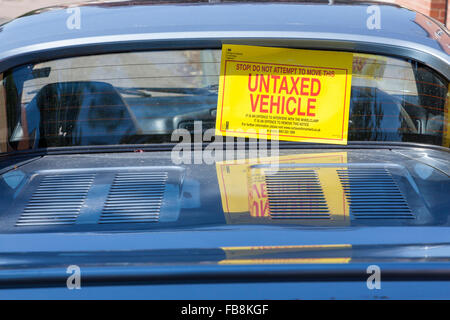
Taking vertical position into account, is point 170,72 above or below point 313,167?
above

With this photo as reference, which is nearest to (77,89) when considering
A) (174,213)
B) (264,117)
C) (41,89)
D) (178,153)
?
(41,89)

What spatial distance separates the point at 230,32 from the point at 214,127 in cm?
45

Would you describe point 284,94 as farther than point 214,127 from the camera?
No

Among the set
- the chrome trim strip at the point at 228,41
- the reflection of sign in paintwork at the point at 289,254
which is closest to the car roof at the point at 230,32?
the chrome trim strip at the point at 228,41

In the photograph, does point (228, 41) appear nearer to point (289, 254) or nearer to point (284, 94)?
point (284, 94)

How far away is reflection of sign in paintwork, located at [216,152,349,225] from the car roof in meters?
0.51

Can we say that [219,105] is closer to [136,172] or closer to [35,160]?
[136,172]

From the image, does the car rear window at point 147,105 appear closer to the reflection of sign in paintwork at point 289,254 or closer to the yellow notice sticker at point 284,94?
the yellow notice sticker at point 284,94

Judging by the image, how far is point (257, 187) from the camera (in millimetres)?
2021

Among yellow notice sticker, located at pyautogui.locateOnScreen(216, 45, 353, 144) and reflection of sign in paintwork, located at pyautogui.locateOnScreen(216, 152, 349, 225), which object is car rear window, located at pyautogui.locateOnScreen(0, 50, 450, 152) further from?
reflection of sign in paintwork, located at pyautogui.locateOnScreen(216, 152, 349, 225)

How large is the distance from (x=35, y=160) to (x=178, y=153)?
647 millimetres

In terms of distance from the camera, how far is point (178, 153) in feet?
8.08

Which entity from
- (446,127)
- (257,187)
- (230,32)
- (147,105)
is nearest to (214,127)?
(147,105)

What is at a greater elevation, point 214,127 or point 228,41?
point 228,41
